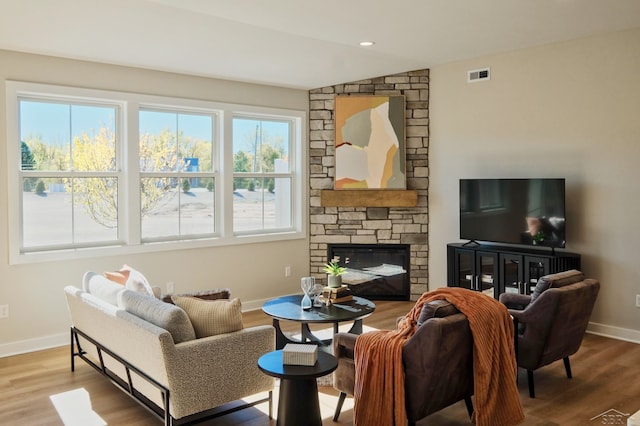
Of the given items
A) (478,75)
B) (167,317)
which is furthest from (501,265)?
(167,317)

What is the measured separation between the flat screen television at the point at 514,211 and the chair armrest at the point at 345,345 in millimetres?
2780

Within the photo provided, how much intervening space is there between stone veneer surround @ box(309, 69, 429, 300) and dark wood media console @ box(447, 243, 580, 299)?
70cm

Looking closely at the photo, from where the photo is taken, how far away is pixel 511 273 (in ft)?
18.5

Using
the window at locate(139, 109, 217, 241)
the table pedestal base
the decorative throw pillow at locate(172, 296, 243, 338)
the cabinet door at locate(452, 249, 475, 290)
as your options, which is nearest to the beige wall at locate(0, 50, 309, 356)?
the window at locate(139, 109, 217, 241)

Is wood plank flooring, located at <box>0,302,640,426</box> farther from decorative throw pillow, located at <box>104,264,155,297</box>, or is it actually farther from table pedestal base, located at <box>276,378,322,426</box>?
decorative throw pillow, located at <box>104,264,155,297</box>

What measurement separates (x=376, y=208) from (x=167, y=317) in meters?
4.10

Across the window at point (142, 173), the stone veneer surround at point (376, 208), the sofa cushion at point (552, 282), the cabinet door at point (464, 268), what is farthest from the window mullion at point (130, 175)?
the sofa cushion at point (552, 282)

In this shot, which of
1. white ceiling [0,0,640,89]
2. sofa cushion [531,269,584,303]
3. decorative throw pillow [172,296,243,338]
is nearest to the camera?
decorative throw pillow [172,296,243,338]

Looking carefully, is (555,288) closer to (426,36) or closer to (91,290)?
(426,36)

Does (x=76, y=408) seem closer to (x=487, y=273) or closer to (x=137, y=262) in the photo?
(x=137, y=262)

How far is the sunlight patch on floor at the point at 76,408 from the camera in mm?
3568

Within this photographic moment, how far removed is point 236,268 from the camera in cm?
661

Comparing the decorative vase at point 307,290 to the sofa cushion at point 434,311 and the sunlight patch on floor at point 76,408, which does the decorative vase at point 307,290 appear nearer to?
the sofa cushion at point 434,311

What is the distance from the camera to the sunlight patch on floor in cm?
357
